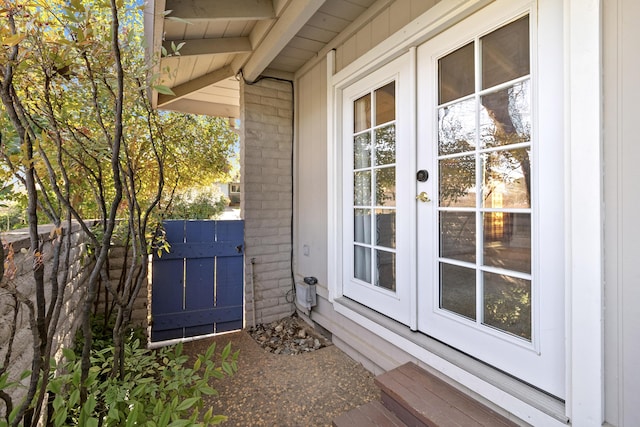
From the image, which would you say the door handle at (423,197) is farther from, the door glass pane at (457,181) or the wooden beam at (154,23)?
the wooden beam at (154,23)

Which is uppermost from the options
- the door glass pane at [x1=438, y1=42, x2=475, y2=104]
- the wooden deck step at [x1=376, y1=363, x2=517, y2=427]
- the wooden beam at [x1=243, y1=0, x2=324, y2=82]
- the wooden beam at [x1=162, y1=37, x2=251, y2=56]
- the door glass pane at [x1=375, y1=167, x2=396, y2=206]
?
the wooden beam at [x1=162, y1=37, x2=251, y2=56]

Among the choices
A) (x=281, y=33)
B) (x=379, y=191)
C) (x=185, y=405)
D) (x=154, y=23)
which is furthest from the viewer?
(x=281, y=33)

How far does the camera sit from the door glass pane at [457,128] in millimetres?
1672

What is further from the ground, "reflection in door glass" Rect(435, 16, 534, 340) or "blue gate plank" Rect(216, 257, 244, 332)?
"reflection in door glass" Rect(435, 16, 534, 340)

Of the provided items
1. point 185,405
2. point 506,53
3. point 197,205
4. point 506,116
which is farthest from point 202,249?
point 506,53

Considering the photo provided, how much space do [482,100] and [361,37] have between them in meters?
1.27

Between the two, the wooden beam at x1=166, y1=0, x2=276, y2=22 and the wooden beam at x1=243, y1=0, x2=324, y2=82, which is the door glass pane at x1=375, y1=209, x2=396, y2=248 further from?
the wooden beam at x1=166, y1=0, x2=276, y2=22

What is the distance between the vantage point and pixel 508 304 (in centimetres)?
149

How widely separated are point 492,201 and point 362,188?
3.61ft

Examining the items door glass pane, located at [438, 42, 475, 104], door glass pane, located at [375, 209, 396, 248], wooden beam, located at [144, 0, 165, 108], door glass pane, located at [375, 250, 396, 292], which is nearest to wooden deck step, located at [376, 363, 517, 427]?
door glass pane, located at [375, 250, 396, 292]

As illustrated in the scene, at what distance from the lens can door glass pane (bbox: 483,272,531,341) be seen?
1.42 m

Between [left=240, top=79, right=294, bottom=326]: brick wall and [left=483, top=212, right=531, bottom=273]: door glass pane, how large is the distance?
2262 mm

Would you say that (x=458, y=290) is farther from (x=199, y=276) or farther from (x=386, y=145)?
(x=199, y=276)

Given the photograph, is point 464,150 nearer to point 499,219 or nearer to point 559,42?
point 499,219
